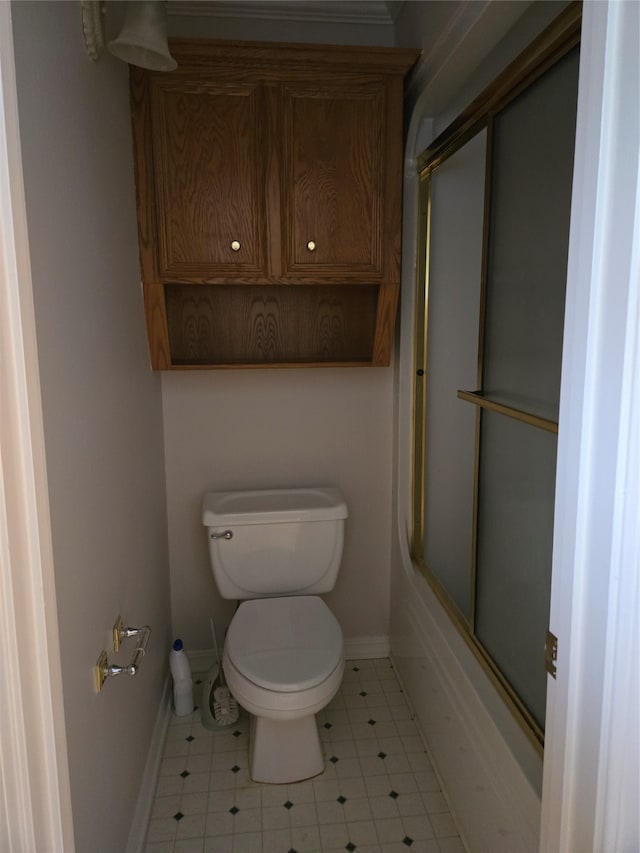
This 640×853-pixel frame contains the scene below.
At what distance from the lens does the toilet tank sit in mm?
2143

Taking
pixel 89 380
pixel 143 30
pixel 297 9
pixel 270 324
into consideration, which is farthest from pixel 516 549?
pixel 297 9

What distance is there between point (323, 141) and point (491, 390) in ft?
3.28

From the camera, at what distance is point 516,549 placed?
1480mm

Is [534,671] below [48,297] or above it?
below

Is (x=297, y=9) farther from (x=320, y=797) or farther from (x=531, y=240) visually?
(x=320, y=797)

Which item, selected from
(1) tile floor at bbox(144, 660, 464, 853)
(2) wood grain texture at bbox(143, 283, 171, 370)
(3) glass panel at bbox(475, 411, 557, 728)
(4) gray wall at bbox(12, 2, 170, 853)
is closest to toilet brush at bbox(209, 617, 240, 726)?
(1) tile floor at bbox(144, 660, 464, 853)

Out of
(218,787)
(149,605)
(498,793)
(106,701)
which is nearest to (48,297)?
(106,701)

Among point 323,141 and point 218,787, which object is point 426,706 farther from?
point 323,141

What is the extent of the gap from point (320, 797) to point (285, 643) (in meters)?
0.46

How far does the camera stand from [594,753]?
76cm

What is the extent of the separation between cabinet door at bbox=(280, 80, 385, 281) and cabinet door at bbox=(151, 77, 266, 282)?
97 millimetres

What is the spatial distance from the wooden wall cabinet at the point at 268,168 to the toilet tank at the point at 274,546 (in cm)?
60

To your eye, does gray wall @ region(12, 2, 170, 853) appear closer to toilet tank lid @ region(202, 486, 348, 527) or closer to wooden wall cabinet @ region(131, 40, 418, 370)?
wooden wall cabinet @ region(131, 40, 418, 370)

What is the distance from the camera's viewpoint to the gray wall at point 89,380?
3.58 feet
